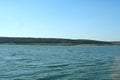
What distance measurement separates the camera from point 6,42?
188500 mm

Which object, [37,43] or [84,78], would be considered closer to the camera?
Answer: [84,78]

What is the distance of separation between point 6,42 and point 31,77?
6711 inches

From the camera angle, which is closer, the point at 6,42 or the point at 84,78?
the point at 84,78

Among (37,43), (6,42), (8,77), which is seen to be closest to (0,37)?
(6,42)

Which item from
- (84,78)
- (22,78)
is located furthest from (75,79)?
(22,78)

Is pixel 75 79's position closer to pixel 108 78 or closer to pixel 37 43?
pixel 108 78

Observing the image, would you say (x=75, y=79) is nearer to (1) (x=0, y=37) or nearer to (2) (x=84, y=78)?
(2) (x=84, y=78)

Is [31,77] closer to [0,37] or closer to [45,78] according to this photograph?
[45,78]

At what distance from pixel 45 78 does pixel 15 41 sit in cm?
17352

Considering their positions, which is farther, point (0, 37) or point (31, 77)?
point (0, 37)

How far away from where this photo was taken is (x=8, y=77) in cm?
2097

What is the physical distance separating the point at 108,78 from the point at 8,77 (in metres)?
7.03

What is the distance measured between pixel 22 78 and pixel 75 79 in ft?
12.2

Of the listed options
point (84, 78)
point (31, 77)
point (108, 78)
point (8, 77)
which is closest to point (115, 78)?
point (108, 78)
